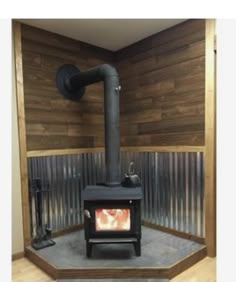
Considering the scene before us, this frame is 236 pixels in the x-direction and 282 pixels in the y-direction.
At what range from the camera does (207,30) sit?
7.89 ft

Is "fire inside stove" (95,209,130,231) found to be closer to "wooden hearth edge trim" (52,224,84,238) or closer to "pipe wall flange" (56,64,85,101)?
"wooden hearth edge trim" (52,224,84,238)

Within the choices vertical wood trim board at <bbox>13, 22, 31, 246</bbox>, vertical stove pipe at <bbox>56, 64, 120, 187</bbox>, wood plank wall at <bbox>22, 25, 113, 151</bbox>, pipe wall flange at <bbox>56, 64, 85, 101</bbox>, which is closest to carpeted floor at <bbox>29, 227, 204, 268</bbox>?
vertical wood trim board at <bbox>13, 22, 31, 246</bbox>

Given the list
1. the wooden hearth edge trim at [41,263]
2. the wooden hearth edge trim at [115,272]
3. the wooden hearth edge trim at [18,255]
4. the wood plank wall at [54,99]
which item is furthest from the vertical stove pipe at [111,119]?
the wooden hearth edge trim at [18,255]

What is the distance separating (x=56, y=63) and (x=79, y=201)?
1774 millimetres

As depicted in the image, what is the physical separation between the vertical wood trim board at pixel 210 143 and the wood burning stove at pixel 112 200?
77 cm

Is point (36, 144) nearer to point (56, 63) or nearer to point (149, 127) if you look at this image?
point (56, 63)

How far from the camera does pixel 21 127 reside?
254 centimetres

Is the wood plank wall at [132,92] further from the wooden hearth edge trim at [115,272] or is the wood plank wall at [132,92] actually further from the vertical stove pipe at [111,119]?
the wooden hearth edge trim at [115,272]

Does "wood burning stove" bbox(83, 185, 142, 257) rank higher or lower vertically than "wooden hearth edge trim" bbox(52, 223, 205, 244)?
higher

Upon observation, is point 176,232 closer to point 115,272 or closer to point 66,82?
point 115,272

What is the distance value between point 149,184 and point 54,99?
1.62 m

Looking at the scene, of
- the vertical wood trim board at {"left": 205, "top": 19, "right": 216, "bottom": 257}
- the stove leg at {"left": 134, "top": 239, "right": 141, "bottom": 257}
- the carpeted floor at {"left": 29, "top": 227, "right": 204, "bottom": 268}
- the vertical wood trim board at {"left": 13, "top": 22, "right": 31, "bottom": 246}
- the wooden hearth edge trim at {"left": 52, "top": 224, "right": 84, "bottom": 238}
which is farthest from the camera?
the wooden hearth edge trim at {"left": 52, "top": 224, "right": 84, "bottom": 238}

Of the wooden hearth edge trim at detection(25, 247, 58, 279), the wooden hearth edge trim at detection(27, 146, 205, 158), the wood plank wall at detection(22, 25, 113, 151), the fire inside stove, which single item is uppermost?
the wood plank wall at detection(22, 25, 113, 151)

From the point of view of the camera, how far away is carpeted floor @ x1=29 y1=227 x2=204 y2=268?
2150 millimetres
